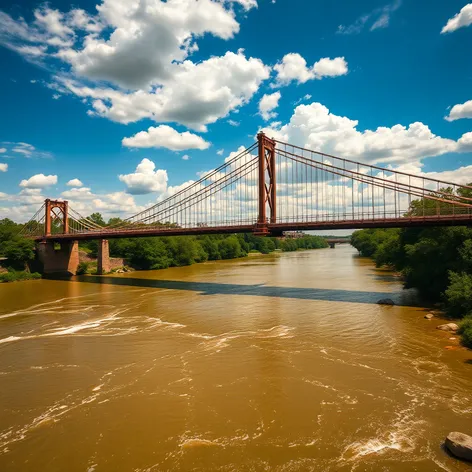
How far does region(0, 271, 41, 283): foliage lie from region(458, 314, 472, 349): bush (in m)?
41.0

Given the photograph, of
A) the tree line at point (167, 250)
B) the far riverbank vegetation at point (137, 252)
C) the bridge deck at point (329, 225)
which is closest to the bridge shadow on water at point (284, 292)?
the bridge deck at point (329, 225)

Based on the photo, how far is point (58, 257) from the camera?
4503 cm

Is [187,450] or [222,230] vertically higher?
[222,230]

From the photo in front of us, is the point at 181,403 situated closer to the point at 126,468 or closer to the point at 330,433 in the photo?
the point at 126,468

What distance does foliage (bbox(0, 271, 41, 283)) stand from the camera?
37537 mm

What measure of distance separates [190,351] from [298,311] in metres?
8.48

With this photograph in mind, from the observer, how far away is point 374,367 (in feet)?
37.5

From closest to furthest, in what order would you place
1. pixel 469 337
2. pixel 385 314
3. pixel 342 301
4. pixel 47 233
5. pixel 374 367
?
pixel 374 367 < pixel 469 337 < pixel 385 314 < pixel 342 301 < pixel 47 233

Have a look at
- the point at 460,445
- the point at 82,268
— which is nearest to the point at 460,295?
Answer: the point at 460,445

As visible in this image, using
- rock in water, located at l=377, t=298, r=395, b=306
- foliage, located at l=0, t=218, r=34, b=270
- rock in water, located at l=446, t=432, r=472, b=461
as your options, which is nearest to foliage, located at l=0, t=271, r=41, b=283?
foliage, located at l=0, t=218, r=34, b=270

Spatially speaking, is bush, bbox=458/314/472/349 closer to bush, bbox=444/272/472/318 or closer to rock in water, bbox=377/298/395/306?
bush, bbox=444/272/472/318

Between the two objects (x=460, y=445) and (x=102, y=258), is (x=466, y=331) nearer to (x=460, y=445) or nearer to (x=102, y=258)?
(x=460, y=445)

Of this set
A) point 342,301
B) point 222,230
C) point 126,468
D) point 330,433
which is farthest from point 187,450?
point 222,230

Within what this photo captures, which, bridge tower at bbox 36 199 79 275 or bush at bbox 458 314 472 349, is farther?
bridge tower at bbox 36 199 79 275
